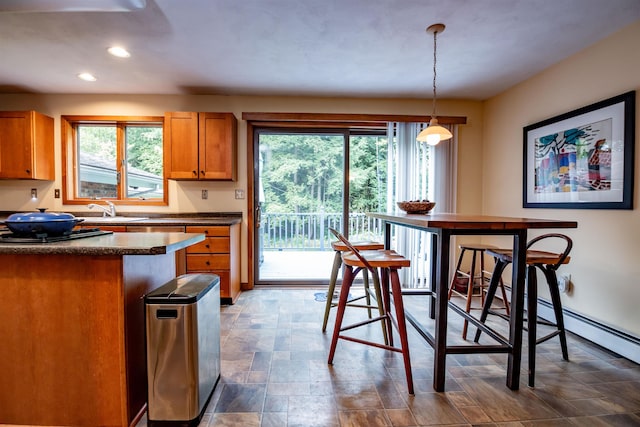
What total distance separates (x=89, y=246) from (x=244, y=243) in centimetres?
238

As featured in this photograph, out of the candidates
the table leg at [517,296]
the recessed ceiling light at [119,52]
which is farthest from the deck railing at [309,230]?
the table leg at [517,296]

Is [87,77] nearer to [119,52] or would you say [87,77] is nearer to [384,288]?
[119,52]

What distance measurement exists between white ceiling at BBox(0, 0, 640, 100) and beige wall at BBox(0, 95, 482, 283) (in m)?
0.19

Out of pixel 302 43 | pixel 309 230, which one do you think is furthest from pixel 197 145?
pixel 309 230

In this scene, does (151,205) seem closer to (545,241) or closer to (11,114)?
(11,114)

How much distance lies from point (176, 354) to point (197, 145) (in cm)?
245

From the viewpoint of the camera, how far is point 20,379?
1.34 metres

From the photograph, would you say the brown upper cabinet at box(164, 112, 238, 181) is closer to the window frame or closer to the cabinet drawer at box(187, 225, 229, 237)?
the window frame

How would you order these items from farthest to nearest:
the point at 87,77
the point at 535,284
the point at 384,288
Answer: the point at 87,77 < the point at 384,288 < the point at 535,284

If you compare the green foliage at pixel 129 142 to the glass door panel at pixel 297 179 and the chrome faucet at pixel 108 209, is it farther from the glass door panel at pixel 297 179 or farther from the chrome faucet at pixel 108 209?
the glass door panel at pixel 297 179

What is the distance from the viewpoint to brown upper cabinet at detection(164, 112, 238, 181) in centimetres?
321

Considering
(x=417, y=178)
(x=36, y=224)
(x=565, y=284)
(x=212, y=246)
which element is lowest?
(x=565, y=284)

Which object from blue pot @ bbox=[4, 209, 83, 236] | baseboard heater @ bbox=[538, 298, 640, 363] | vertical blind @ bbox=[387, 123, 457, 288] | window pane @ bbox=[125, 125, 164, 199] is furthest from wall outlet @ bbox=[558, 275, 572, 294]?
window pane @ bbox=[125, 125, 164, 199]

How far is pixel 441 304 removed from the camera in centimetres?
163
